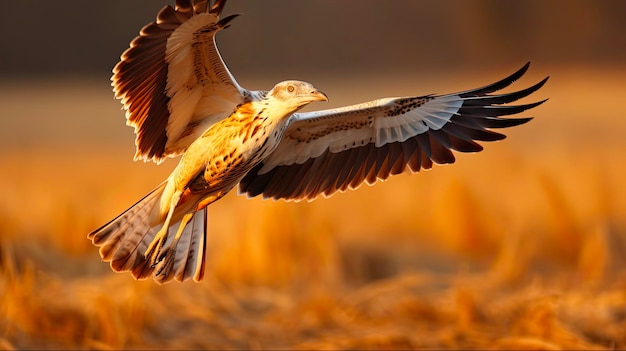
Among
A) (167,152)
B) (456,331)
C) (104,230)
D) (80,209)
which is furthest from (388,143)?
(80,209)

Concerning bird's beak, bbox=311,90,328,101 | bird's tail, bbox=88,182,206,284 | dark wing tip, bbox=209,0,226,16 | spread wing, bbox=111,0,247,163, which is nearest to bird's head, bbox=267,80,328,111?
bird's beak, bbox=311,90,328,101

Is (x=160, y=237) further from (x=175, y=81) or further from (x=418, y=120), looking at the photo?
(x=418, y=120)

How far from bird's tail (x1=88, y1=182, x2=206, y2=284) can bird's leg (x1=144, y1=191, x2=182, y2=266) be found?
5 cm

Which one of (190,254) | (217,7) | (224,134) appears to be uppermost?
(217,7)

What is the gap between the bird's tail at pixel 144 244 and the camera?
319 centimetres

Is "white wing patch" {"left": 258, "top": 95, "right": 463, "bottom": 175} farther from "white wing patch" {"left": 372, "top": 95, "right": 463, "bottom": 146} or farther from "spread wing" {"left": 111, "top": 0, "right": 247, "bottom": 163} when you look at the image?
"spread wing" {"left": 111, "top": 0, "right": 247, "bottom": 163}

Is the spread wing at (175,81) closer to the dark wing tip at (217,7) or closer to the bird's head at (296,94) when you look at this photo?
the dark wing tip at (217,7)

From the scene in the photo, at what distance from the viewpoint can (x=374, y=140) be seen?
3.39 m

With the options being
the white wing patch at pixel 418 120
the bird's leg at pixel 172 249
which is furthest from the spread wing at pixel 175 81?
the white wing patch at pixel 418 120

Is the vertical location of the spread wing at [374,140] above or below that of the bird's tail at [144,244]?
above

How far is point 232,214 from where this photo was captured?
5.96 meters

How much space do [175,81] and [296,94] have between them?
0.39m

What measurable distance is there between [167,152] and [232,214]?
2.90m

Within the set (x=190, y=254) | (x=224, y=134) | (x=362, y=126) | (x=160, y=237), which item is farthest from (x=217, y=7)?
(x=190, y=254)
